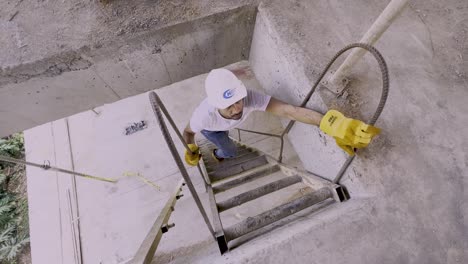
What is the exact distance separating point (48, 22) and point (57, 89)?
62cm

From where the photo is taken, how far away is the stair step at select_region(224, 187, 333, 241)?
1.97 metres

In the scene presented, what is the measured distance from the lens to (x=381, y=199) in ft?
6.39

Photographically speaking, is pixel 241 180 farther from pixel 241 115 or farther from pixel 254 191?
pixel 241 115

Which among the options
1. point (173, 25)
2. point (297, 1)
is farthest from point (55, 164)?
point (297, 1)

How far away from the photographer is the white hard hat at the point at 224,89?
2225 mm

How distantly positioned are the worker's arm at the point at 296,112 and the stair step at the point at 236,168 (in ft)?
4.48

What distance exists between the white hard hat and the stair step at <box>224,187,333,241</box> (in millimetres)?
907

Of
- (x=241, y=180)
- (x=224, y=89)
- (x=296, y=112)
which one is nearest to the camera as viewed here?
(x=224, y=89)

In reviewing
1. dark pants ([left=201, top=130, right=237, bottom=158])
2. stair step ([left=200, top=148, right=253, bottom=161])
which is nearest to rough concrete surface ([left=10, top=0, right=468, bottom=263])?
dark pants ([left=201, top=130, right=237, bottom=158])

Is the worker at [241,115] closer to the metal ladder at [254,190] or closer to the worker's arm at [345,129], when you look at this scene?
the worker's arm at [345,129]

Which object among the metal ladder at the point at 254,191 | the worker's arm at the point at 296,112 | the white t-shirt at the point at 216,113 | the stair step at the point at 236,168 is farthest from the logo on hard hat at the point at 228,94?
the stair step at the point at 236,168

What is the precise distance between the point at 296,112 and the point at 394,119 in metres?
0.75

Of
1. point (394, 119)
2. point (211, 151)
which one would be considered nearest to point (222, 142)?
point (211, 151)

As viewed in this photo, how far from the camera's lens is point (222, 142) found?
3424mm
